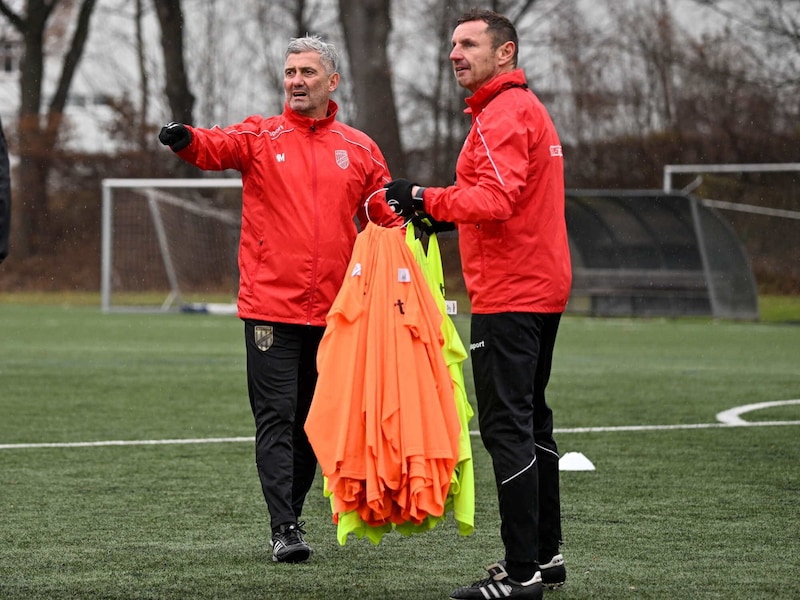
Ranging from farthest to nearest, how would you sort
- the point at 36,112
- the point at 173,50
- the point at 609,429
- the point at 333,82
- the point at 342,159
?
1. the point at 36,112
2. the point at 173,50
3. the point at 609,429
4. the point at 333,82
5. the point at 342,159

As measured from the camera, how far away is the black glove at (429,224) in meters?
4.83

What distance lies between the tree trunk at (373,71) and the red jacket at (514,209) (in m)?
21.9

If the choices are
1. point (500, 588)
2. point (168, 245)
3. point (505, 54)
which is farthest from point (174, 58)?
point (500, 588)

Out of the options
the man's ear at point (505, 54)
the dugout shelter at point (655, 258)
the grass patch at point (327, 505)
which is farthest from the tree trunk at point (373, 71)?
the man's ear at point (505, 54)

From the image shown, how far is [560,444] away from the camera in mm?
8344

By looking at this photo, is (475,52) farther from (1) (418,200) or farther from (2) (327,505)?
(2) (327,505)

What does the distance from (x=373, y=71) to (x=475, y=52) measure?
875 inches

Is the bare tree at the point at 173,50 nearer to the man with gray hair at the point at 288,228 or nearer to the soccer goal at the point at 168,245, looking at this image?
the soccer goal at the point at 168,245

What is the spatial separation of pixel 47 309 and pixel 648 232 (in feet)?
37.4

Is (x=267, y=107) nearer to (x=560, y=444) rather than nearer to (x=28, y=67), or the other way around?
(x=28, y=67)

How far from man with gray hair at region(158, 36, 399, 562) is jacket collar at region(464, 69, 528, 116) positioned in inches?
37.9

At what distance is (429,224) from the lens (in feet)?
15.9

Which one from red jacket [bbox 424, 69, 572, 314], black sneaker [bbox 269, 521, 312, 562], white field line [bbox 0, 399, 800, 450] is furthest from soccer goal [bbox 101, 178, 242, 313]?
red jacket [bbox 424, 69, 572, 314]

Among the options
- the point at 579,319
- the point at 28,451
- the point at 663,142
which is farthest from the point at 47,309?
the point at 28,451
